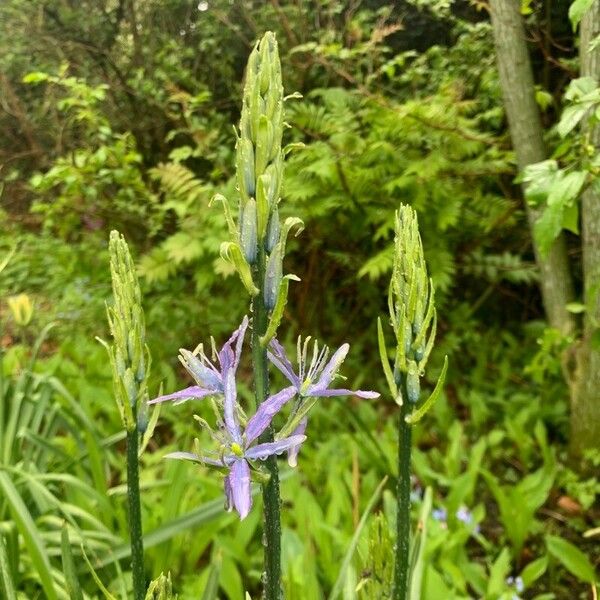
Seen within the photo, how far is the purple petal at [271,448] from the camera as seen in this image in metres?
0.70

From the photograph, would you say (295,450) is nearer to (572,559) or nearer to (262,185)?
(262,185)

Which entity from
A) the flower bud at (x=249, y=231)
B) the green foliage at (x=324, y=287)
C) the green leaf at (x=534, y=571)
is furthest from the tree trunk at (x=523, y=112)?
the flower bud at (x=249, y=231)

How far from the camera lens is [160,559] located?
214cm

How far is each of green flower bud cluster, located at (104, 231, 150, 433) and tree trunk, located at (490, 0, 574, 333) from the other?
93.5 inches

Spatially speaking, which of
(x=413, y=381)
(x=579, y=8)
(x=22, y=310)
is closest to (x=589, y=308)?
(x=579, y=8)

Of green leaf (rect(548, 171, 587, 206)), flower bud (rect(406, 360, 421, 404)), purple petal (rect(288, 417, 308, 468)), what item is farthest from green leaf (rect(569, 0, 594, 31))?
purple petal (rect(288, 417, 308, 468))

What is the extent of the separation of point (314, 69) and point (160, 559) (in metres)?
2.89

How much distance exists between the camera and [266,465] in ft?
2.39

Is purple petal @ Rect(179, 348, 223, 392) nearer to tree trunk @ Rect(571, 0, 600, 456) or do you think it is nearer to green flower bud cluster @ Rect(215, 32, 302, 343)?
green flower bud cluster @ Rect(215, 32, 302, 343)

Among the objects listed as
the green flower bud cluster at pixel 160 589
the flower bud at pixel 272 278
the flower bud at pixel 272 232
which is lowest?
the green flower bud cluster at pixel 160 589

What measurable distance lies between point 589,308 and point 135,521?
6.88 feet

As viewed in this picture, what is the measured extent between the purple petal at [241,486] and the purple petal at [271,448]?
1cm

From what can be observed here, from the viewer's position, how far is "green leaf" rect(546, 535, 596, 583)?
2.27 m

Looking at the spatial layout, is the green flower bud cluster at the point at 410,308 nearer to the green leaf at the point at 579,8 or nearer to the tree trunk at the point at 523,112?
the green leaf at the point at 579,8
